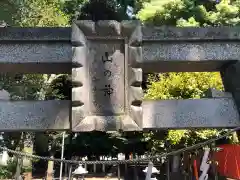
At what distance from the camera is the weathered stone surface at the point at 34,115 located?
4590mm

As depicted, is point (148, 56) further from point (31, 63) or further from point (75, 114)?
point (31, 63)

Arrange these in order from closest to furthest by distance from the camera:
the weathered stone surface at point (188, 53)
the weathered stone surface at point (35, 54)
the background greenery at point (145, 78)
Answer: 1. the weathered stone surface at point (35, 54)
2. the weathered stone surface at point (188, 53)
3. the background greenery at point (145, 78)

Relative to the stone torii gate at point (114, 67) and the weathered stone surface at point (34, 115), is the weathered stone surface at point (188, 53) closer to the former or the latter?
the stone torii gate at point (114, 67)

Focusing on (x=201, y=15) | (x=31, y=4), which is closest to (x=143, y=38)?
(x=31, y=4)

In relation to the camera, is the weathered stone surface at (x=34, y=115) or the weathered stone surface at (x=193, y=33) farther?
the weathered stone surface at (x=193, y=33)

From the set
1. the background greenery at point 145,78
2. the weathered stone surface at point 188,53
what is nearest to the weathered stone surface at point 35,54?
the weathered stone surface at point 188,53

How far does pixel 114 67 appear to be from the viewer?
15.4ft

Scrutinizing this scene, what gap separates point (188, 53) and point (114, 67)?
1010 mm

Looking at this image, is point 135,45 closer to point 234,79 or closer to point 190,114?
point 190,114

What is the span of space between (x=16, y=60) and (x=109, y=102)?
1.32m

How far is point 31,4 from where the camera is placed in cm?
1661

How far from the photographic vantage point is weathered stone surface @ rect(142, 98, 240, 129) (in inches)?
185

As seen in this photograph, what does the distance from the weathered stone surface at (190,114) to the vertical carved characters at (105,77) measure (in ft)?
0.80

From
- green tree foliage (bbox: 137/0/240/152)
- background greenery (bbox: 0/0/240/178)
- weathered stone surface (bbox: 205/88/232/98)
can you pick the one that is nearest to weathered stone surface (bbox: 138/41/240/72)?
weathered stone surface (bbox: 205/88/232/98)
